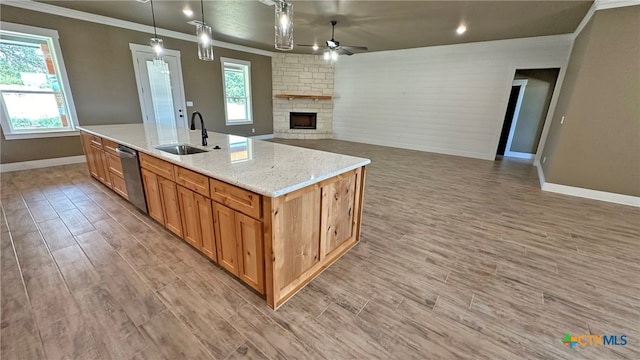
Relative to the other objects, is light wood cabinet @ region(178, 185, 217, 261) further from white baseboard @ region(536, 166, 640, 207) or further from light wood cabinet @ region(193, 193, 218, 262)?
white baseboard @ region(536, 166, 640, 207)

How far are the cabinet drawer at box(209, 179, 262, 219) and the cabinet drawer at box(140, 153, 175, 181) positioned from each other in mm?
656

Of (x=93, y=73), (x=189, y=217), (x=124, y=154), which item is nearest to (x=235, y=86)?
(x=93, y=73)

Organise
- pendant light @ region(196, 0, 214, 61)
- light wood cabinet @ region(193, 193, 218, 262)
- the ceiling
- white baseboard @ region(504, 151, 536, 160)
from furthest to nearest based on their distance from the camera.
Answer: white baseboard @ region(504, 151, 536, 160), the ceiling, pendant light @ region(196, 0, 214, 61), light wood cabinet @ region(193, 193, 218, 262)

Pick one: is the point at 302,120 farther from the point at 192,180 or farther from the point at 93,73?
the point at 192,180

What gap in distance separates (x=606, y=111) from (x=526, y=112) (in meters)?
3.79

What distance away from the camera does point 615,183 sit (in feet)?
11.8

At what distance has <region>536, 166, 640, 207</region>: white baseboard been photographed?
3539 millimetres

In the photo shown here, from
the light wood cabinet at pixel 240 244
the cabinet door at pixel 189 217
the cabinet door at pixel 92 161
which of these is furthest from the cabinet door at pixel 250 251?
the cabinet door at pixel 92 161

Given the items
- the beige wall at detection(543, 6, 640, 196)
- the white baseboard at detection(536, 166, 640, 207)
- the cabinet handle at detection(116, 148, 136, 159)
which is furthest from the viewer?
the white baseboard at detection(536, 166, 640, 207)

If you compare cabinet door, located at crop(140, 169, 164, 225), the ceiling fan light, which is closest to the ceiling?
the ceiling fan light

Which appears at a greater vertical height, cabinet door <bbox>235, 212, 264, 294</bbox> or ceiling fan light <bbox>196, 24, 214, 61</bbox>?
ceiling fan light <bbox>196, 24, 214, 61</bbox>

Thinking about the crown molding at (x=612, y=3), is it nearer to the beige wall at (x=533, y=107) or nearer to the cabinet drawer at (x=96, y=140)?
the beige wall at (x=533, y=107)

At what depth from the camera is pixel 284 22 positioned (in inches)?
88.0

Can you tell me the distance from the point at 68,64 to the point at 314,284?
5893mm
